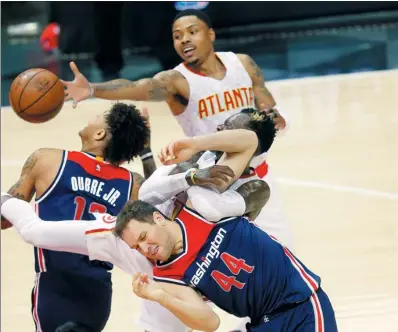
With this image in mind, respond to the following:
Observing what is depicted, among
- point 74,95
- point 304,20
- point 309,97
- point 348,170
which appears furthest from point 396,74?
point 74,95

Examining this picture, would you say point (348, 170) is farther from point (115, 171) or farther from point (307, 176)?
point (115, 171)

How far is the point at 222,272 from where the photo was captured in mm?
3812

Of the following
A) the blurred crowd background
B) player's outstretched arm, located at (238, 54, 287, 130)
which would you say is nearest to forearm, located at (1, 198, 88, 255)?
player's outstretched arm, located at (238, 54, 287, 130)

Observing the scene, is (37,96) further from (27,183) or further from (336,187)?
(336,187)

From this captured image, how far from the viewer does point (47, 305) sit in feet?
14.9

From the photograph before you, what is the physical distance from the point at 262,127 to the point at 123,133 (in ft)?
2.54

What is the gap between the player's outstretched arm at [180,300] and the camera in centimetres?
366

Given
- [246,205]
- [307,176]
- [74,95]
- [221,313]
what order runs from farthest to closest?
[307,176], [221,313], [74,95], [246,205]

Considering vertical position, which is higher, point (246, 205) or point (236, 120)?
point (236, 120)

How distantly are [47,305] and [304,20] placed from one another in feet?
33.5

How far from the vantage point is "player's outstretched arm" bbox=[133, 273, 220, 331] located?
3.66 metres

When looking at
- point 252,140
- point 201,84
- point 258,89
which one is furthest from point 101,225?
point 258,89

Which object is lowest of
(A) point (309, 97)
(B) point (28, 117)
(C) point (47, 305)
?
(A) point (309, 97)

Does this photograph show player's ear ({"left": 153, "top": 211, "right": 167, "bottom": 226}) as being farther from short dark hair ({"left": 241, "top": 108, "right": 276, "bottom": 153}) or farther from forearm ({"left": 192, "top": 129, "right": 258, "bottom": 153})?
short dark hair ({"left": 241, "top": 108, "right": 276, "bottom": 153})
